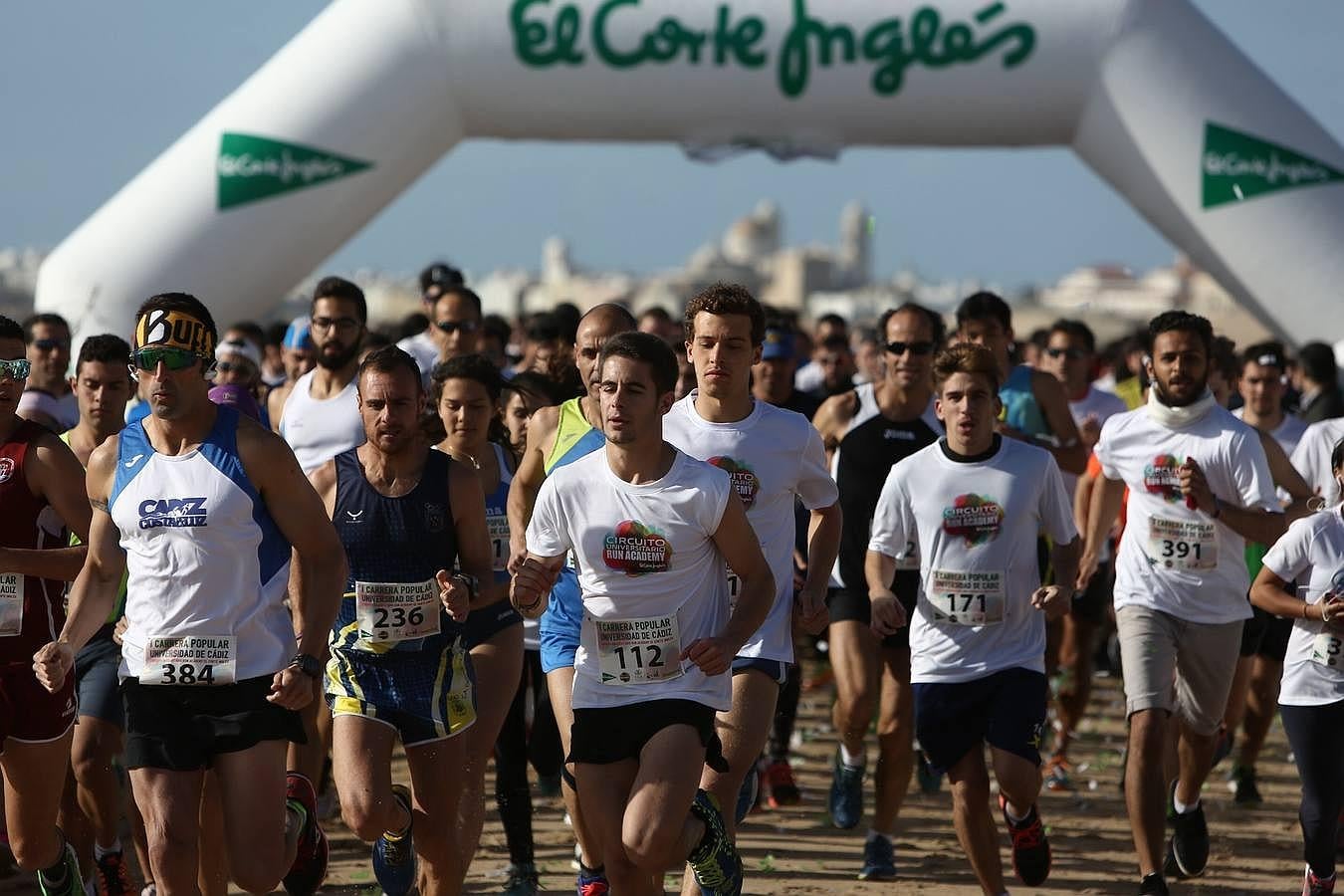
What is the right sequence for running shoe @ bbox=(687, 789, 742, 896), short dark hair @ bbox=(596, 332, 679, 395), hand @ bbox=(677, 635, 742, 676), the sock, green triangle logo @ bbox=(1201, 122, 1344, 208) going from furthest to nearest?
1. green triangle logo @ bbox=(1201, 122, 1344, 208)
2. the sock
3. running shoe @ bbox=(687, 789, 742, 896)
4. short dark hair @ bbox=(596, 332, 679, 395)
5. hand @ bbox=(677, 635, 742, 676)

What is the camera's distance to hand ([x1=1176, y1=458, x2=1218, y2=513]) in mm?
6602

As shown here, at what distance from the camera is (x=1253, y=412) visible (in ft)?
29.1

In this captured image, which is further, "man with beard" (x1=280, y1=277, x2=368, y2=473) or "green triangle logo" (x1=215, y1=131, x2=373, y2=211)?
"green triangle logo" (x1=215, y1=131, x2=373, y2=211)

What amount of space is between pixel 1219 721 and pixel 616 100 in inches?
331

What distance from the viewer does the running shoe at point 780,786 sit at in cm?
859

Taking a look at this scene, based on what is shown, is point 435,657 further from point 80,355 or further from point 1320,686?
point 1320,686

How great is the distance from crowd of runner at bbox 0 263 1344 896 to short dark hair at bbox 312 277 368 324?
0.9 inches

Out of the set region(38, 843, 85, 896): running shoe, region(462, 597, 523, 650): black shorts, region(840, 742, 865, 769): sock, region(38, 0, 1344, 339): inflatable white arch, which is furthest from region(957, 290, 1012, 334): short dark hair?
region(38, 0, 1344, 339): inflatable white arch

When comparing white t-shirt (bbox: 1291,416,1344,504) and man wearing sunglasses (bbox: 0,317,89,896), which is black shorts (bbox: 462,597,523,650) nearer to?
man wearing sunglasses (bbox: 0,317,89,896)

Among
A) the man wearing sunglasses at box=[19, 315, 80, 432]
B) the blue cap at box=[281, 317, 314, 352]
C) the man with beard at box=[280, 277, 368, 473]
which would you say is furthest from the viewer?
the man wearing sunglasses at box=[19, 315, 80, 432]

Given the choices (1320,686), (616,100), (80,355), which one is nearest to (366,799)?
(80,355)

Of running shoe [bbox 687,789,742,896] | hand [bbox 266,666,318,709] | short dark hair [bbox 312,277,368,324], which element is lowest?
running shoe [bbox 687,789,742,896]

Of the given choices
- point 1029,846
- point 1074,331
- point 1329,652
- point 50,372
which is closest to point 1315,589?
point 1329,652

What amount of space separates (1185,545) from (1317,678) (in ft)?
2.93
